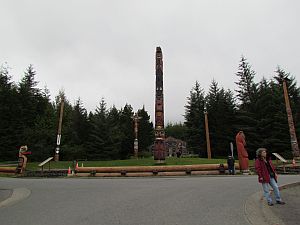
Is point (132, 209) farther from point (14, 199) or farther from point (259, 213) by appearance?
point (14, 199)

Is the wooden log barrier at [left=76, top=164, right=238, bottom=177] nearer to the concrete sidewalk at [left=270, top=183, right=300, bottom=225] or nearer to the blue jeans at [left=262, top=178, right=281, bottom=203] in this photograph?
the concrete sidewalk at [left=270, top=183, right=300, bottom=225]

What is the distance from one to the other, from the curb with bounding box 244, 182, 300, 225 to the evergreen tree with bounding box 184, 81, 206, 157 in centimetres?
4221

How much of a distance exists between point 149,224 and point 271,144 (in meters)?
40.0

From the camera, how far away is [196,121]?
5288cm

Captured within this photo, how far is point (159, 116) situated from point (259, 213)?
19.9 m

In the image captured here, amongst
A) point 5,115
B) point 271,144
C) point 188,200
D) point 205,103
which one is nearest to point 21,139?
point 5,115

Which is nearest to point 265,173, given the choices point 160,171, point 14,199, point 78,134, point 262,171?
point 262,171

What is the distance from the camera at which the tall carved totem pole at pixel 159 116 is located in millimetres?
25906

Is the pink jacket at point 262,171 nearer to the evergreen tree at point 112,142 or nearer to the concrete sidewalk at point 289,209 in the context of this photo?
the concrete sidewalk at point 289,209

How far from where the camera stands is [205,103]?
56406mm

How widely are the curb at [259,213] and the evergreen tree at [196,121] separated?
4221 cm

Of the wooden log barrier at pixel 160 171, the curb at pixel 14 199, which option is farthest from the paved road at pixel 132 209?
the wooden log barrier at pixel 160 171

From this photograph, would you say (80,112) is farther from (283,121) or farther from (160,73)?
(283,121)

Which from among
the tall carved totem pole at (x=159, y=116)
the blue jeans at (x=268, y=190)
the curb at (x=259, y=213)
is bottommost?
the curb at (x=259, y=213)
